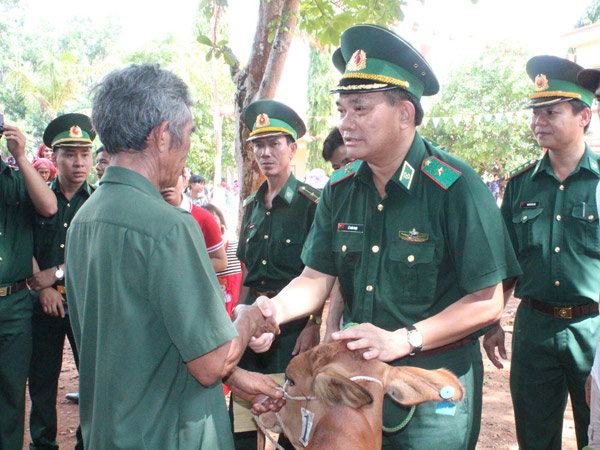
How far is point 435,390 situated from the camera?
1800 millimetres

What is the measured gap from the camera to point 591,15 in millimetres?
39312

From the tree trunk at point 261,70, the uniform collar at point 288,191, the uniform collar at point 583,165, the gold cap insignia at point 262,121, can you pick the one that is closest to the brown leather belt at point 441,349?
the uniform collar at point 583,165

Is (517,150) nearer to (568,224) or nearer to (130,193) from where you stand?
(568,224)

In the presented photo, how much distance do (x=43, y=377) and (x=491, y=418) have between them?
423cm

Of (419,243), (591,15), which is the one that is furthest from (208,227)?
(591,15)

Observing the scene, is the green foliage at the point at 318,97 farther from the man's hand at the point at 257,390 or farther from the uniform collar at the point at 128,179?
the uniform collar at the point at 128,179

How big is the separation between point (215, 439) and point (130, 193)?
91 cm

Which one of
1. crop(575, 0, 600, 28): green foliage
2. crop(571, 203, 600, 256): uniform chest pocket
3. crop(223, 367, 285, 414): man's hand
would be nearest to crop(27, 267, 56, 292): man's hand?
crop(223, 367, 285, 414): man's hand

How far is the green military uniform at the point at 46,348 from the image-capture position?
428cm

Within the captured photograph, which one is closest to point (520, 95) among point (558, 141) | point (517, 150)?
point (517, 150)

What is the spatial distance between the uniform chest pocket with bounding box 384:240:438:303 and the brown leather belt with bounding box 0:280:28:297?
119 inches

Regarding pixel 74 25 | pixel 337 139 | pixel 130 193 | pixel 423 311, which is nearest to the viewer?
pixel 130 193

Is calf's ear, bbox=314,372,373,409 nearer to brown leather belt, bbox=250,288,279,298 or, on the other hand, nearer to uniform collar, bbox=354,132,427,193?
uniform collar, bbox=354,132,427,193

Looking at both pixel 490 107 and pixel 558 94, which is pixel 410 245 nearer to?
pixel 558 94
